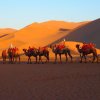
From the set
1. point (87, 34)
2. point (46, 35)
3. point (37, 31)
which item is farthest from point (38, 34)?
point (87, 34)

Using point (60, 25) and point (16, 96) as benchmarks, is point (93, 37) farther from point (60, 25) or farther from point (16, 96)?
point (16, 96)

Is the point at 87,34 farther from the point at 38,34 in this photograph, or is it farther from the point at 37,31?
the point at 37,31

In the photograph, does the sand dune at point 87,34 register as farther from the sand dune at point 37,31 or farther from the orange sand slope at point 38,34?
the sand dune at point 37,31

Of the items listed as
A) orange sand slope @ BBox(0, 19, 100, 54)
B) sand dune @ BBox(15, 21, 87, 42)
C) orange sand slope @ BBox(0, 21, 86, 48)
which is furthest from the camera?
sand dune @ BBox(15, 21, 87, 42)

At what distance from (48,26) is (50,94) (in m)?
85.4

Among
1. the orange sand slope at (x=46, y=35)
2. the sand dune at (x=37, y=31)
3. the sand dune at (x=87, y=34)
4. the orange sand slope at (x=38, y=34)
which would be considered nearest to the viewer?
the sand dune at (x=87, y=34)

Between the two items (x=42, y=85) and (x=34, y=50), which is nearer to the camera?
(x=42, y=85)

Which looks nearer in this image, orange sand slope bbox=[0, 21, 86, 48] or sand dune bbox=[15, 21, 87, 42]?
orange sand slope bbox=[0, 21, 86, 48]

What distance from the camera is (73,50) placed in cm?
4678

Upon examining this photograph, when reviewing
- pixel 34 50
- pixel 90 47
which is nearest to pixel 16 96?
pixel 90 47

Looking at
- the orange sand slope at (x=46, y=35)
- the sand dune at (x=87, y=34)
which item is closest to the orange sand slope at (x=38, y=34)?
the orange sand slope at (x=46, y=35)

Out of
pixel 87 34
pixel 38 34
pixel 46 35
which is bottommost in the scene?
pixel 87 34

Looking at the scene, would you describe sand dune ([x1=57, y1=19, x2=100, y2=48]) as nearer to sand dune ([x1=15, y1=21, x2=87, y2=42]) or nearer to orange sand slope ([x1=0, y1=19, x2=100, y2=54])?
orange sand slope ([x1=0, y1=19, x2=100, y2=54])

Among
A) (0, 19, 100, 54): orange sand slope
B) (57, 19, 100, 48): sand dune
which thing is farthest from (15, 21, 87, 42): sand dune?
(57, 19, 100, 48): sand dune
